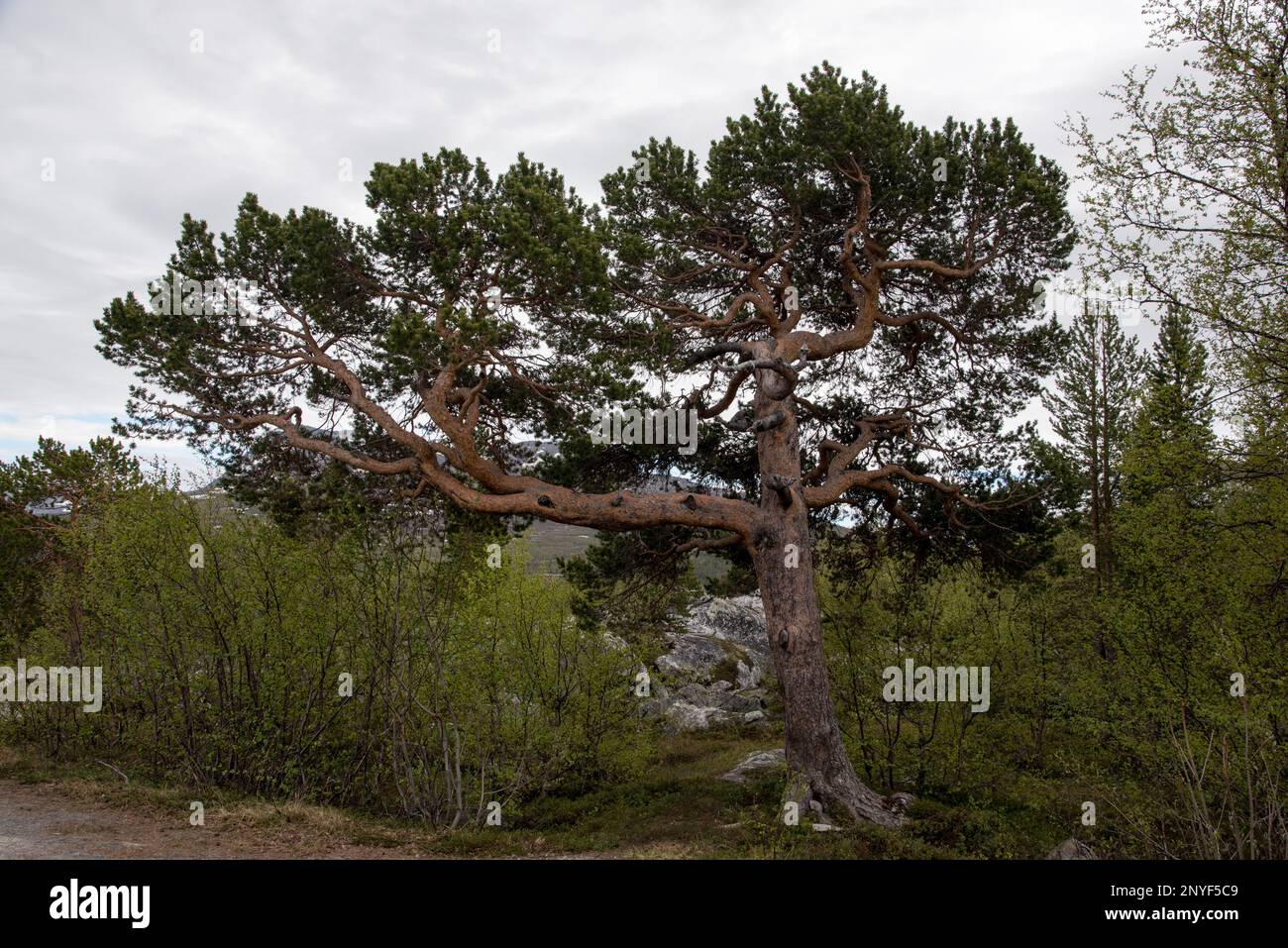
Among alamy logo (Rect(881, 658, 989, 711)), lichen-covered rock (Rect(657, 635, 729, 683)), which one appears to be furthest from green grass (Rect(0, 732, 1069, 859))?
lichen-covered rock (Rect(657, 635, 729, 683))

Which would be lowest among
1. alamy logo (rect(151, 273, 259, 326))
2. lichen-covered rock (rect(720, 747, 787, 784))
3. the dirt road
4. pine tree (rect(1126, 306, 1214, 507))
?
lichen-covered rock (rect(720, 747, 787, 784))

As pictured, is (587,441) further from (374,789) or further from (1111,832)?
(1111,832)

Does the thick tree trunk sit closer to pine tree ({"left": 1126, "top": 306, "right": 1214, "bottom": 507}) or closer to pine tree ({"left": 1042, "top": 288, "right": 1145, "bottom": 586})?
pine tree ({"left": 1126, "top": 306, "right": 1214, "bottom": 507})

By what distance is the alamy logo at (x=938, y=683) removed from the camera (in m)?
14.4

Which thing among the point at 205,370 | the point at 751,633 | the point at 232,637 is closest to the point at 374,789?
the point at 232,637

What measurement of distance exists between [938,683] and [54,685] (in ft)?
55.4

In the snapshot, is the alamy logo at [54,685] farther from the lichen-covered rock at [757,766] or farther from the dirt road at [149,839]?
the lichen-covered rock at [757,766]

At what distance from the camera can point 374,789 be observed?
1202 cm

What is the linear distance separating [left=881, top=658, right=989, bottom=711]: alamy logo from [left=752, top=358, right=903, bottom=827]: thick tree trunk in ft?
7.89
